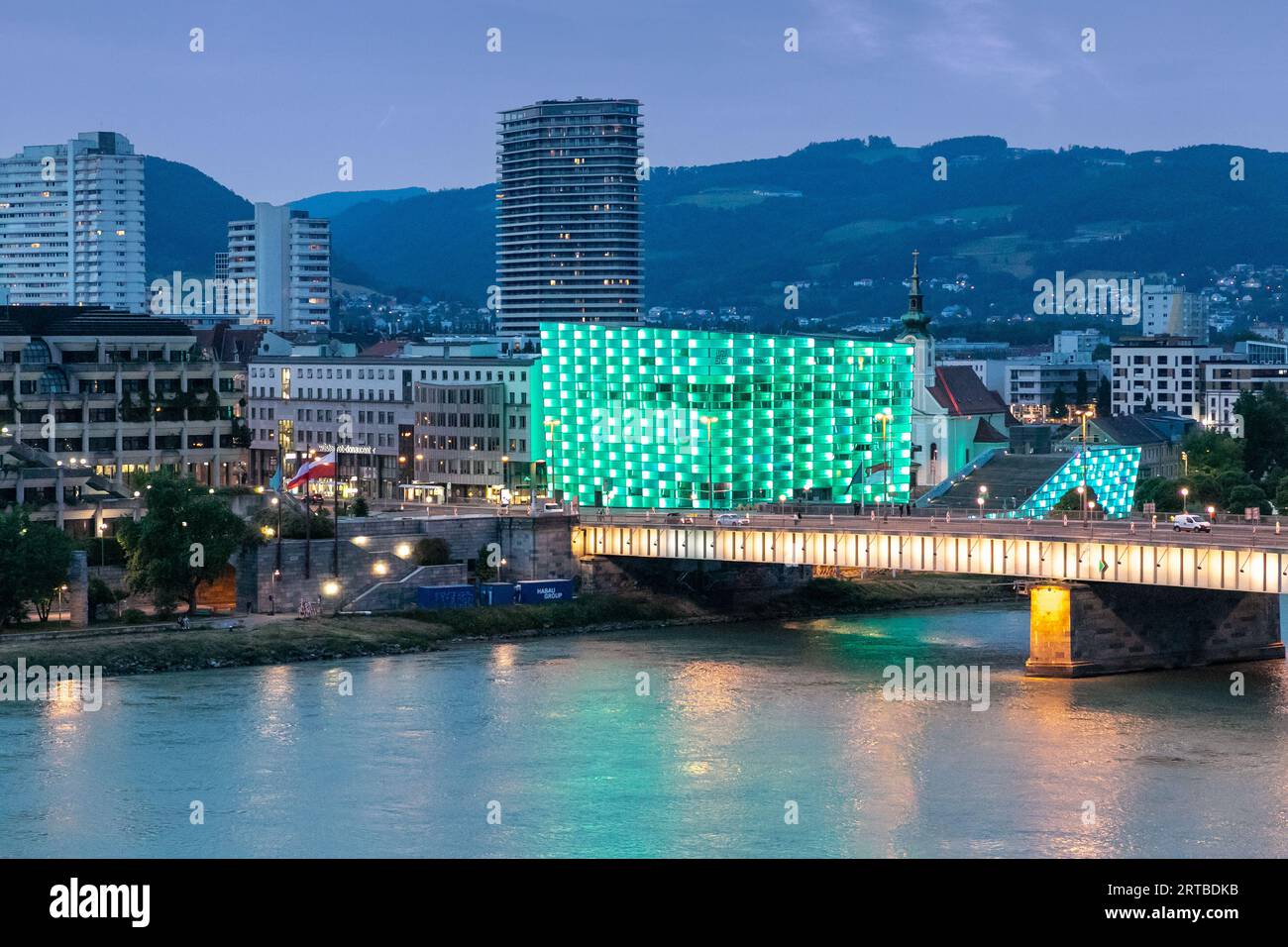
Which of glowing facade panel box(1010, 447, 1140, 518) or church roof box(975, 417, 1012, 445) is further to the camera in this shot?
church roof box(975, 417, 1012, 445)

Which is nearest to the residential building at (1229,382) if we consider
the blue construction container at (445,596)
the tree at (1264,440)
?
the tree at (1264,440)

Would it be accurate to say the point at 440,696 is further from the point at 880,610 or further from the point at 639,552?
the point at 880,610

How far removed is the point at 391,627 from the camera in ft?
261

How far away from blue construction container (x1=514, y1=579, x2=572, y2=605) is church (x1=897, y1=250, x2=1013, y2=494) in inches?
1688

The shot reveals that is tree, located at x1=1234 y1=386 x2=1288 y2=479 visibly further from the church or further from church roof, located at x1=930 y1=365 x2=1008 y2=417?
church roof, located at x1=930 y1=365 x2=1008 y2=417

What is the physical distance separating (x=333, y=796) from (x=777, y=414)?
2170 inches

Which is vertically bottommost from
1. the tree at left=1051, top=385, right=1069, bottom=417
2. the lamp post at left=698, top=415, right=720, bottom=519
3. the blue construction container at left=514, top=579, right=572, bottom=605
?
the blue construction container at left=514, top=579, right=572, bottom=605

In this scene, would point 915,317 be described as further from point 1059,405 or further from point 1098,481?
point 1059,405

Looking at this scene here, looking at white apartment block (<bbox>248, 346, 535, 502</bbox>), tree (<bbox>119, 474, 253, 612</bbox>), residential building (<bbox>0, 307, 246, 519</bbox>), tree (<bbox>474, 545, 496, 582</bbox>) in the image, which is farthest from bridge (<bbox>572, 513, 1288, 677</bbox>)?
white apartment block (<bbox>248, 346, 535, 502</bbox>)

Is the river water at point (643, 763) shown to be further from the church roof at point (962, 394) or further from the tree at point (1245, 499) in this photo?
the church roof at point (962, 394)

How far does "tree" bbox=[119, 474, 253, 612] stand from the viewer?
7781 centimetres

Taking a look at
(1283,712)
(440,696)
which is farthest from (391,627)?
(1283,712)

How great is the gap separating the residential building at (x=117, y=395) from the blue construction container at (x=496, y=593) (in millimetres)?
21882
